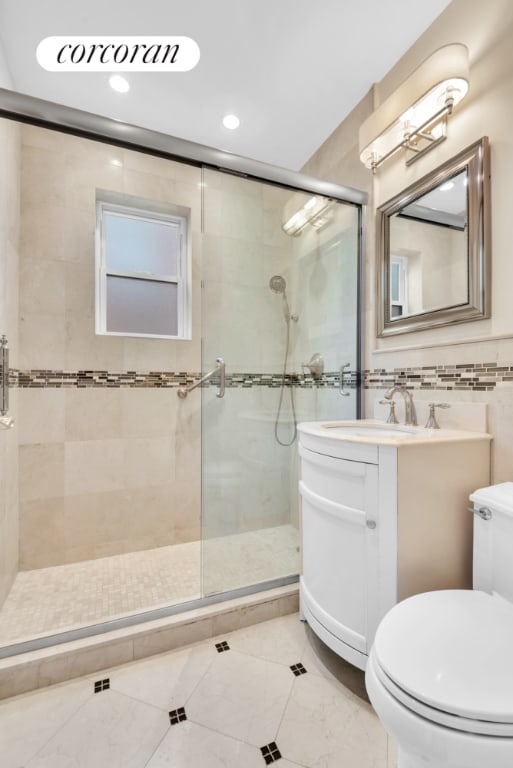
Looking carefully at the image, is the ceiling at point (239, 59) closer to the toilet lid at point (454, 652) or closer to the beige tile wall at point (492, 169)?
the beige tile wall at point (492, 169)

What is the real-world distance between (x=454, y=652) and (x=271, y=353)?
1.35 m

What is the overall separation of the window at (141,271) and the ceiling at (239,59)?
53 centimetres

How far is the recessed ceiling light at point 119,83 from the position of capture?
5.68 feet

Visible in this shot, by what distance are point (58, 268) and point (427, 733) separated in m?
2.34

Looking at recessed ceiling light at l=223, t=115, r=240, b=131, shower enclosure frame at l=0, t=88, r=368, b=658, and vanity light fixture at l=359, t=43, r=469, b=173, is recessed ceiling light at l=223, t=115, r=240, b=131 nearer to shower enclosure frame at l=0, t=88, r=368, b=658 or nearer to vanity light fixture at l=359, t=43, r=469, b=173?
shower enclosure frame at l=0, t=88, r=368, b=658

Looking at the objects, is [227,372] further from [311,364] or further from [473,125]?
[473,125]

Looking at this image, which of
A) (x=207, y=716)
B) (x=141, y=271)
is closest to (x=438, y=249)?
(x=141, y=271)

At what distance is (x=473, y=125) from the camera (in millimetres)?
1352

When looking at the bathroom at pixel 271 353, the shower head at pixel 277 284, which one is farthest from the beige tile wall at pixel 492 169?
the shower head at pixel 277 284

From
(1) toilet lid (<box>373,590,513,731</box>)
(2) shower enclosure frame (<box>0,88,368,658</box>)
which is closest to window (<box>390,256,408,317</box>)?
(2) shower enclosure frame (<box>0,88,368,658</box>)

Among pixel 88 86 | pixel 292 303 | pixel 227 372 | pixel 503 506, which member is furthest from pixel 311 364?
pixel 88 86

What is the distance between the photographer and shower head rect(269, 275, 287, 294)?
183 cm

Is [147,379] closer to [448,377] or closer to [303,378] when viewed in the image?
[303,378]

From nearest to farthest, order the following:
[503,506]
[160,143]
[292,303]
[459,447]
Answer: [503,506]
[459,447]
[160,143]
[292,303]
